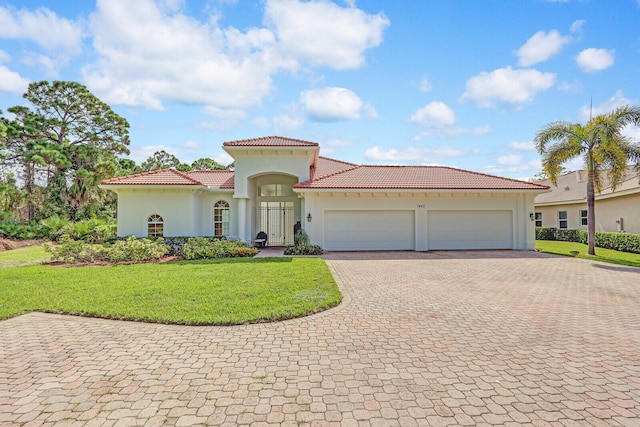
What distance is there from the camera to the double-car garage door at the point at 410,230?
16844mm

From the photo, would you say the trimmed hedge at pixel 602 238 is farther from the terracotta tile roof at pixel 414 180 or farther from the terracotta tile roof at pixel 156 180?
the terracotta tile roof at pixel 156 180

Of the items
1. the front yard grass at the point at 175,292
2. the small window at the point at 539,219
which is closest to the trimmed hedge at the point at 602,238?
the small window at the point at 539,219

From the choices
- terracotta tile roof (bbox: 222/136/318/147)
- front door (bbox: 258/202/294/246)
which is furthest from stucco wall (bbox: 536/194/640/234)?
front door (bbox: 258/202/294/246)

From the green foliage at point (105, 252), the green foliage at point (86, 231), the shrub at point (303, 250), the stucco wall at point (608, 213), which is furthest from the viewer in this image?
the green foliage at point (86, 231)

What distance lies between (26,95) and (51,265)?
2626 centimetres

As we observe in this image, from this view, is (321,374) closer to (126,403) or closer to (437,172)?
(126,403)

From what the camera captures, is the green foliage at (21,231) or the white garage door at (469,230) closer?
the white garage door at (469,230)

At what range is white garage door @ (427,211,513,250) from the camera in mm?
17109

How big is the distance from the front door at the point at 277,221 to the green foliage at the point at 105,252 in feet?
23.6

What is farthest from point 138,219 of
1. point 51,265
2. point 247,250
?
point 247,250

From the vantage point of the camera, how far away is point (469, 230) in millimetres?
17188

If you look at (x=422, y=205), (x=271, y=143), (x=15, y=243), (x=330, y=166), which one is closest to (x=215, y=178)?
(x=271, y=143)

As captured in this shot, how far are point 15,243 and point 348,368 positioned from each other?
2428 cm

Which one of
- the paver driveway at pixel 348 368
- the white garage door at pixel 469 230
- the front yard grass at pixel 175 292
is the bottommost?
the paver driveway at pixel 348 368
